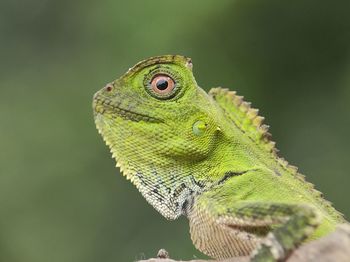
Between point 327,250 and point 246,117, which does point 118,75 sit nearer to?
point 246,117

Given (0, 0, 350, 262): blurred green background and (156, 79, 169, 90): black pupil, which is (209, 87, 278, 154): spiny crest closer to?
(156, 79, 169, 90): black pupil

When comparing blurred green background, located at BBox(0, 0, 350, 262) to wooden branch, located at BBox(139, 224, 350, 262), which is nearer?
wooden branch, located at BBox(139, 224, 350, 262)

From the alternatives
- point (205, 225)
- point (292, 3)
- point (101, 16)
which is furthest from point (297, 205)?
point (101, 16)

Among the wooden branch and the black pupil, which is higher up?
the black pupil

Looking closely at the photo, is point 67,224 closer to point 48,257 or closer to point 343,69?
point 48,257

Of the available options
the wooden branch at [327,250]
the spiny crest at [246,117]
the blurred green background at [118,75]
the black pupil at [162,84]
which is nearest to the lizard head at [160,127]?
the black pupil at [162,84]

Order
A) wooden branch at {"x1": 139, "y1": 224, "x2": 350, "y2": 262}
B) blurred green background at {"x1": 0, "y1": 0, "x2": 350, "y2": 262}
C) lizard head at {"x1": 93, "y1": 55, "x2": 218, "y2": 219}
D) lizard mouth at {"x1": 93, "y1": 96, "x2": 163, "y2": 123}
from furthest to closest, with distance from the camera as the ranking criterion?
blurred green background at {"x1": 0, "y1": 0, "x2": 350, "y2": 262} → lizard mouth at {"x1": 93, "y1": 96, "x2": 163, "y2": 123} → lizard head at {"x1": 93, "y1": 55, "x2": 218, "y2": 219} → wooden branch at {"x1": 139, "y1": 224, "x2": 350, "y2": 262}

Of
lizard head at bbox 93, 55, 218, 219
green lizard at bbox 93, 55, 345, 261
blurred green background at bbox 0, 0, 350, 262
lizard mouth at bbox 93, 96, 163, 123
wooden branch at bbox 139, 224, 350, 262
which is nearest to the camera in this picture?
wooden branch at bbox 139, 224, 350, 262

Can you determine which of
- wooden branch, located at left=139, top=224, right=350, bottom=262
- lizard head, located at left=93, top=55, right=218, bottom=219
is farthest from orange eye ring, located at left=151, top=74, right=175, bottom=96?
wooden branch, located at left=139, top=224, right=350, bottom=262
